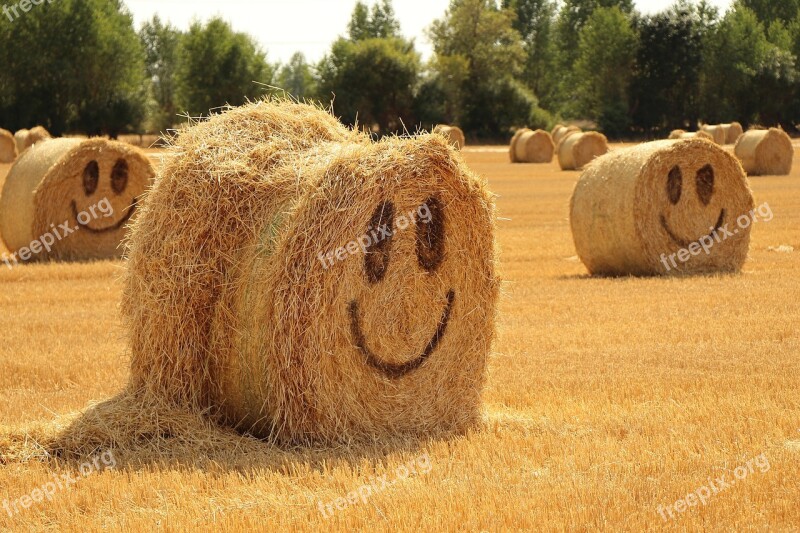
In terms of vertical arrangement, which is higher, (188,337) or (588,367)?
(188,337)

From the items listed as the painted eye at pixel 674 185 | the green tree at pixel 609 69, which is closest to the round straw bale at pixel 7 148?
the painted eye at pixel 674 185

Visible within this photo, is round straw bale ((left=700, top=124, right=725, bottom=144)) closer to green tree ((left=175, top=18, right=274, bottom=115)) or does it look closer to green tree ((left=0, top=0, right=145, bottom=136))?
green tree ((left=175, top=18, right=274, bottom=115))

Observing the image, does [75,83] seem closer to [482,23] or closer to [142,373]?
[482,23]

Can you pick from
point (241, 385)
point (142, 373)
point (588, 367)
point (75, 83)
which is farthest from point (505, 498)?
point (75, 83)

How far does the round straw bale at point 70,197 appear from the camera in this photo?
15070 mm

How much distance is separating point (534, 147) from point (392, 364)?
116ft

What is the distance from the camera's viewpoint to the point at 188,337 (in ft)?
20.8

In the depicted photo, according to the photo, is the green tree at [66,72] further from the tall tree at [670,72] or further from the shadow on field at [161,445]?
A: the shadow on field at [161,445]

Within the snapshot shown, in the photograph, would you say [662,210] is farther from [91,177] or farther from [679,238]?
[91,177]

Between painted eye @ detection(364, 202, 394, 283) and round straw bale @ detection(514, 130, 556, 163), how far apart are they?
115ft

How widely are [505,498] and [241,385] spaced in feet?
6.00

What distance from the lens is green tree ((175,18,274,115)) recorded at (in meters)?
60.8

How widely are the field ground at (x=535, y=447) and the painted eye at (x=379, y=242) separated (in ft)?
2.56

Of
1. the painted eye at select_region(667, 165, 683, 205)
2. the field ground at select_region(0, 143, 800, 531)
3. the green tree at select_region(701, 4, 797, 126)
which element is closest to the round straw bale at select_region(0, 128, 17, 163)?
the field ground at select_region(0, 143, 800, 531)
